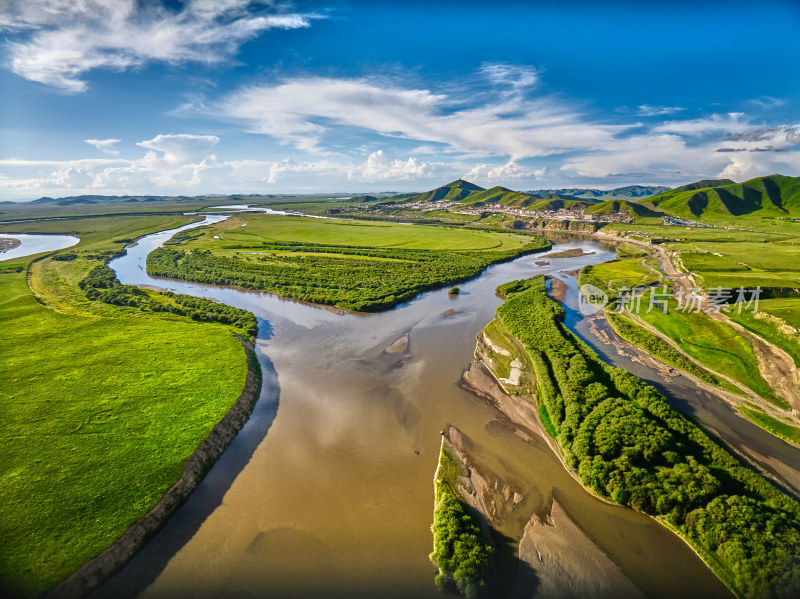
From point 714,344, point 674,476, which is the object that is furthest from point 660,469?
point 714,344

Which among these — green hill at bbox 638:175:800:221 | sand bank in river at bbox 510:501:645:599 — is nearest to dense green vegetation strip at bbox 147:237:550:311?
sand bank in river at bbox 510:501:645:599

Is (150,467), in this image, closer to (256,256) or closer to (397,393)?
A: (397,393)

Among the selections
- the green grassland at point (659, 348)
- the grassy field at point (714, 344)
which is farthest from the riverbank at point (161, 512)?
the grassy field at point (714, 344)

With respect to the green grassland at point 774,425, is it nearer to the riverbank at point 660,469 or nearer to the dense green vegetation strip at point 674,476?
the dense green vegetation strip at point 674,476

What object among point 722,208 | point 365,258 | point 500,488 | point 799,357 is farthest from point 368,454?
point 722,208

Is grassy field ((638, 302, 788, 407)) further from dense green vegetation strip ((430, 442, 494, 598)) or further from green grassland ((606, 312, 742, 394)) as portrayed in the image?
dense green vegetation strip ((430, 442, 494, 598))

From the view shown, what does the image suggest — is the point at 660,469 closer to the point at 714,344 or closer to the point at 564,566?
the point at 564,566

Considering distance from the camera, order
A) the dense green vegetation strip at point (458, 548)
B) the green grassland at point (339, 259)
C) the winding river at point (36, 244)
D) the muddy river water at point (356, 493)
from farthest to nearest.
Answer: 1. the winding river at point (36, 244)
2. the green grassland at point (339, 259)
3. the muddy river water at point (356, 493)
4. the dense green vegetation strip at point (458, 548)
